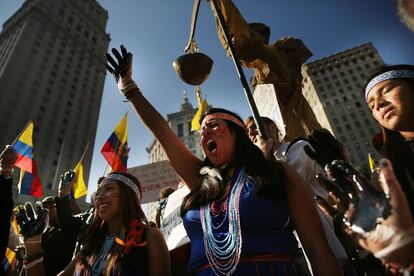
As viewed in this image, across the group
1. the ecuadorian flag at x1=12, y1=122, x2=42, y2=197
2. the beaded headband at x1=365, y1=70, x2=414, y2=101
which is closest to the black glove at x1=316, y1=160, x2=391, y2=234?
the beaded headband at x1=365, y1=70, x2=414, y2=101

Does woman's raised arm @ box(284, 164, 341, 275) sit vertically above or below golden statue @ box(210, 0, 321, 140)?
below

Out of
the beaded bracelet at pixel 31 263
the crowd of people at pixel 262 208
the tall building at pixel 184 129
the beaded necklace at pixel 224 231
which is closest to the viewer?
the crowd of people at pixel 262 208

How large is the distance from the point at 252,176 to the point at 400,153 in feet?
2.78

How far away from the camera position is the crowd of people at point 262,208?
0.85m

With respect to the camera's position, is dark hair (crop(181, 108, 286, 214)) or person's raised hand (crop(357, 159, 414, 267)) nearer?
person's raised hand (crop(357, 159, 414, 267))

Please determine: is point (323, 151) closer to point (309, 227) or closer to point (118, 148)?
point (309, 227)

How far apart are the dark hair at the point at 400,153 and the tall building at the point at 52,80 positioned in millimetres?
45556

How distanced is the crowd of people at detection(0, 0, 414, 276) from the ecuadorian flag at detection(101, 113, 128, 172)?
4406mm

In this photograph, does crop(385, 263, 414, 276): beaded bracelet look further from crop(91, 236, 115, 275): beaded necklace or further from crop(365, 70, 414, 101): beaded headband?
crop(91, 236, 115, 275): beaded necklace

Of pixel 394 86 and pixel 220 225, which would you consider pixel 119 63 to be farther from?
pixel 394 86

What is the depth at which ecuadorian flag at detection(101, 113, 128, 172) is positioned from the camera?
7469 mm

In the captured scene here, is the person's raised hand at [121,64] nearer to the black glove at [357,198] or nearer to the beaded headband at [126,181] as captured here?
the beaded headband at [126,181]

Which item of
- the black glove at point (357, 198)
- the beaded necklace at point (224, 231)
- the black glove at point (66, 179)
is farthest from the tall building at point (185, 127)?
the black glove at point (357, 198)

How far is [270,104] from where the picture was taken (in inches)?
176
